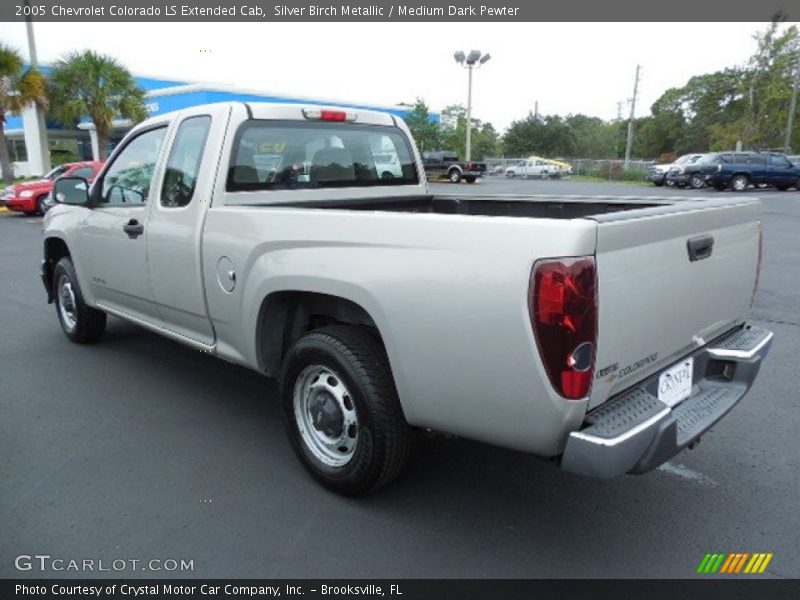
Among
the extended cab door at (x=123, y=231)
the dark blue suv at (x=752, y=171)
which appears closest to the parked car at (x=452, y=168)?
the dark blue suv at (x=752, y=171)

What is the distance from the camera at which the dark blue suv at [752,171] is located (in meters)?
25.5

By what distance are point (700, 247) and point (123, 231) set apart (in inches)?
143

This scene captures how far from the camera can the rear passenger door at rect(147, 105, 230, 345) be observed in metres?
3.57

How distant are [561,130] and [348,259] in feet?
223

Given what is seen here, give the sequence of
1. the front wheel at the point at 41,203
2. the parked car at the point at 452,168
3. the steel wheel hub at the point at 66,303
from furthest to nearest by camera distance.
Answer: the parked car at the point at 452,168, the front wheel at the point at 41,203, the steel wheel hub at the point at 66,303

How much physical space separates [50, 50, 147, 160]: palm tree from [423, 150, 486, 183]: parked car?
54.0ft

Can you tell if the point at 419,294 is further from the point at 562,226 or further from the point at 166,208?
the point at 166,208

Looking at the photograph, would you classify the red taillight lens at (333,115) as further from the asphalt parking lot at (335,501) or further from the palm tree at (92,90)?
the palm tree at (92,90)

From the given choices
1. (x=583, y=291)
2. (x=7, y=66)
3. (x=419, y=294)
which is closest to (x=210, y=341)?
(x=419, y=294)

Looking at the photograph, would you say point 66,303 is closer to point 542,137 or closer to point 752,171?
point 752,171

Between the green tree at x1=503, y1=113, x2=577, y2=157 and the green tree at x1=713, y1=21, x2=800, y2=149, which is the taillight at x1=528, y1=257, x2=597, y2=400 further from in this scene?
the green tree at x1=503, y1=113, x2=577, y2=157

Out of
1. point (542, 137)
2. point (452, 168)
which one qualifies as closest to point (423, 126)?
point (452, 168)

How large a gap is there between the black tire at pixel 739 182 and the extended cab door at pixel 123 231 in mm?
26993

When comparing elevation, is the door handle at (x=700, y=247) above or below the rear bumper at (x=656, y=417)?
above
